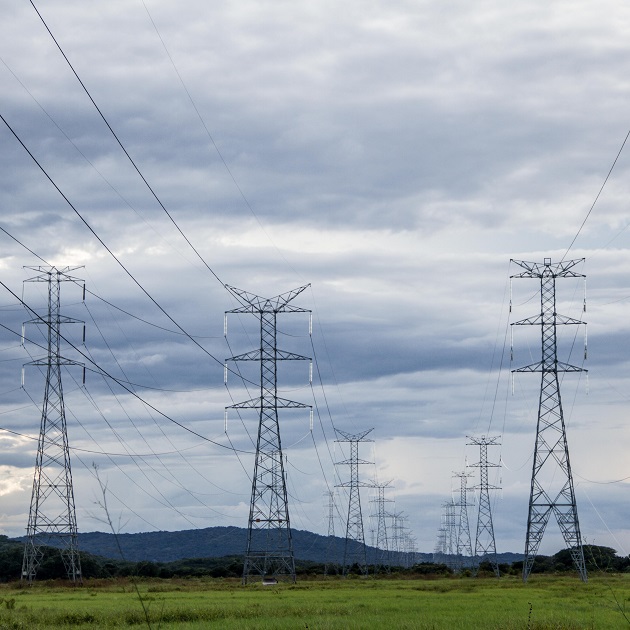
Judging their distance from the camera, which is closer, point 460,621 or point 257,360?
point 460,621

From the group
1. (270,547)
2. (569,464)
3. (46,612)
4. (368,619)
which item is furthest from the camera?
(270,547)

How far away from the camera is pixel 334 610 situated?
58875 mm

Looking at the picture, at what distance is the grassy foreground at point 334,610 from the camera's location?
46719 mm

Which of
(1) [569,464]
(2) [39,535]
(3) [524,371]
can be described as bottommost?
(2) [39,535]

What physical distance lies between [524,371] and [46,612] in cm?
4433

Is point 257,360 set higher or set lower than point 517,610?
higher

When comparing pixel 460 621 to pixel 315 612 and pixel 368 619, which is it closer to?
pixel 368 619

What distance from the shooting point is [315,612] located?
56.3 meters

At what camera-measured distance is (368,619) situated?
5059 centimetres

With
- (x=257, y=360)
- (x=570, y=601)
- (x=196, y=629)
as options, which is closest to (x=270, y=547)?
(x=257, y=360)

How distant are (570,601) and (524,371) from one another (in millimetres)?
22503

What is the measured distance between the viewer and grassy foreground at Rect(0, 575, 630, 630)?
153ft

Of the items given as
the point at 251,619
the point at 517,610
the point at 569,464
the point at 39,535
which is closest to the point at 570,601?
the point at 517,610

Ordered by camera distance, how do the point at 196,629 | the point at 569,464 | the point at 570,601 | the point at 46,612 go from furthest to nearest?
1. the point at 569,464
2. the point at 570,601
3. the point at 46,612
4. the point at 196,629
